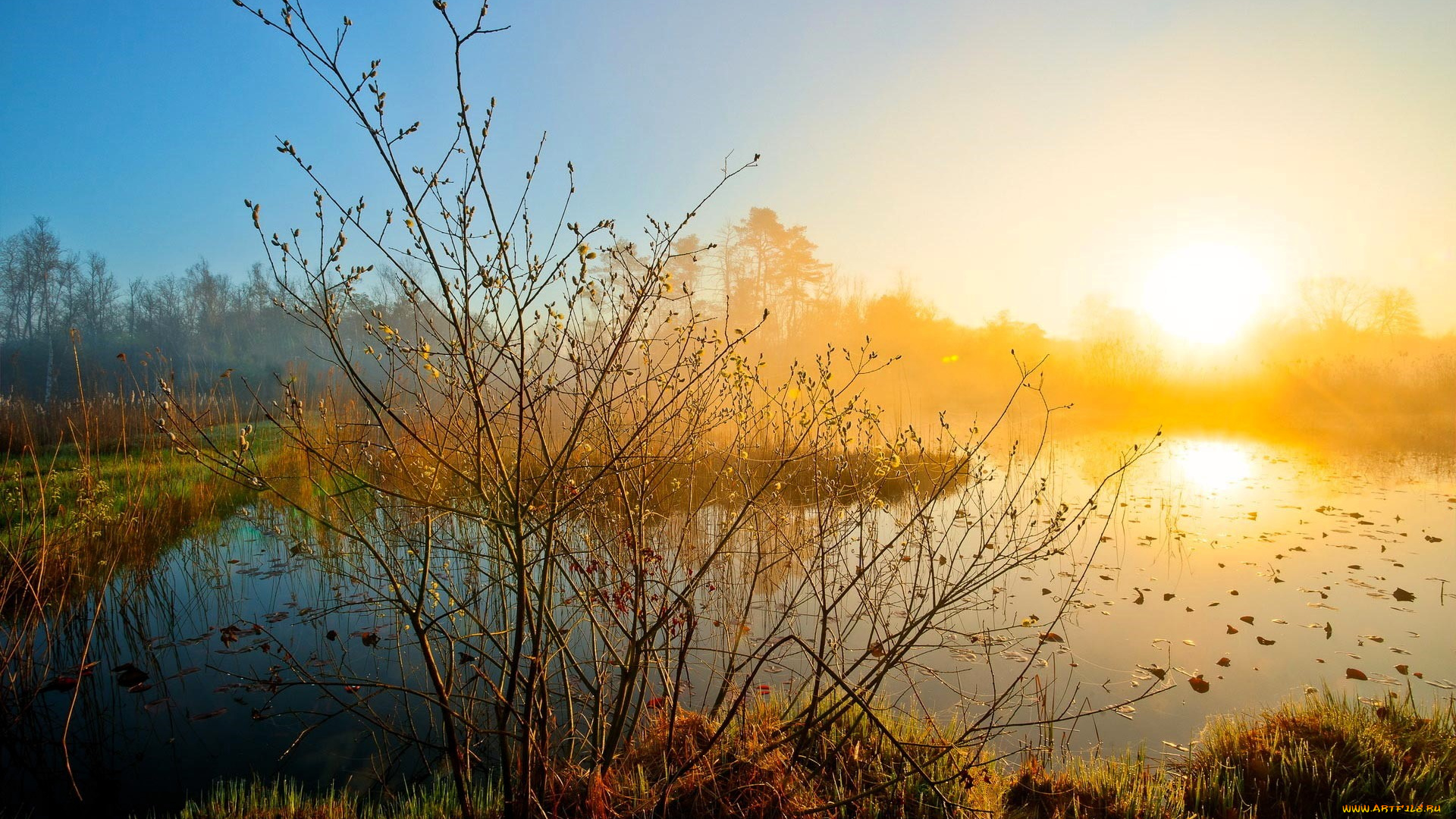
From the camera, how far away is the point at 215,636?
14.1ft

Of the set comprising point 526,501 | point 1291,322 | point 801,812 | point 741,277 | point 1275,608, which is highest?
point 741,277

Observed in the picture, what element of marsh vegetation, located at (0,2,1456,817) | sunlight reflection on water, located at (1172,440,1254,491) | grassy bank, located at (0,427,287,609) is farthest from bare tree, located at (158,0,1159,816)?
sunlight reflection on water, located at (1172,440,1254,491)

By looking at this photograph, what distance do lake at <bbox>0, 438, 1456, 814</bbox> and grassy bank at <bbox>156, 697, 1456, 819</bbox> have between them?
35cm

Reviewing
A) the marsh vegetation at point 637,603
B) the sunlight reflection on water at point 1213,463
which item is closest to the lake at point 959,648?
the marsh vegetation at point 637,603

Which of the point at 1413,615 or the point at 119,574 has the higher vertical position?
the point at 119,574

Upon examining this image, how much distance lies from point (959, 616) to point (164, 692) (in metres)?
5.14

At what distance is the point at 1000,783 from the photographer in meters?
2.45

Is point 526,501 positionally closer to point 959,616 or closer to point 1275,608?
point 959,616

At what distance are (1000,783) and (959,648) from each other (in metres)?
1.18

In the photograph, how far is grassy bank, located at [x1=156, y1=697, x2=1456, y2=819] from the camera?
83.7 inches

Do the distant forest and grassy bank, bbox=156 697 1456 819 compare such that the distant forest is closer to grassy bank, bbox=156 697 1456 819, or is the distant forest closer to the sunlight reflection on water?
the sunlight reflection on water

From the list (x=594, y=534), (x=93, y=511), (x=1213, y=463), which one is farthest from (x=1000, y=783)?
(x=1213, y=463)

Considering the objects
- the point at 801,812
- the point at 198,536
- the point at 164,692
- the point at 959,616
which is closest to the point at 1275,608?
the point at 959,616

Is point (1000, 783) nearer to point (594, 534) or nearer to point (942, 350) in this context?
point (594, 534)
